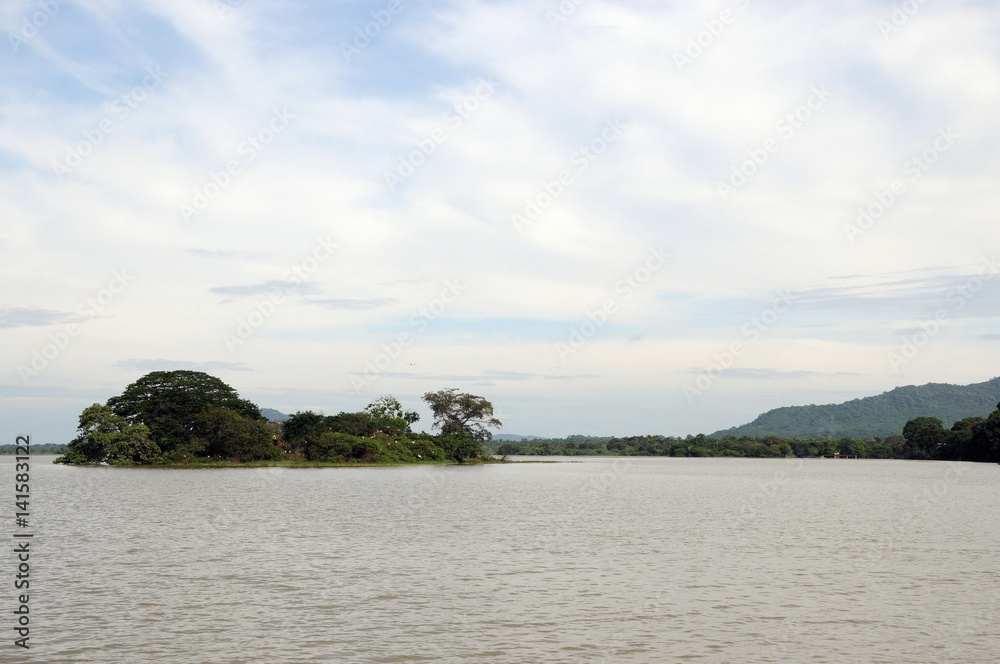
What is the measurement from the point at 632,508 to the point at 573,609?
74.9 ft

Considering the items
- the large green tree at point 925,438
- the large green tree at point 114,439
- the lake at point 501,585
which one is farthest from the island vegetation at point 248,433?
the lake at point 501,585

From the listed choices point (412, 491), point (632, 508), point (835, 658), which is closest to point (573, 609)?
point (835, 658)

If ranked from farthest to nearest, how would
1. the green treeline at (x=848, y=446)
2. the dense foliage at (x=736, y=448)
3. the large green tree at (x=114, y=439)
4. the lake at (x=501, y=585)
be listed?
the dense foliage at (x=736, y=448), the green treeline at (x=848, y=446), the large green tree at (x=114, y=439), the lake at (x=501, y=585)

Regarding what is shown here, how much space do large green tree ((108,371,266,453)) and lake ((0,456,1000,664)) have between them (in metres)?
39.4

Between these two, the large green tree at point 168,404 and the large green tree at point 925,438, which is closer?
the large green tree at point 168,404

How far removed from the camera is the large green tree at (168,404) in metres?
73.5

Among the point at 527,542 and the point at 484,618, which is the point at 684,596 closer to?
the point at 484,618

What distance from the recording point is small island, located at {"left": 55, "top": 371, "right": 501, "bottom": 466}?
71.6 m

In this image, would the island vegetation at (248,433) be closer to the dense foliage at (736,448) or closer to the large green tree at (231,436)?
the large green tree at (231,436)

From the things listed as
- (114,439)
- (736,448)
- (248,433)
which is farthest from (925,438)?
(114,439)

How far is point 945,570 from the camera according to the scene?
20.4m

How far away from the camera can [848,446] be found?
155 meters

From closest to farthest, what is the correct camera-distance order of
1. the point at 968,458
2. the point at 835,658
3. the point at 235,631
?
the point at 835,658 → the point at 235,631 → the point at 968,458

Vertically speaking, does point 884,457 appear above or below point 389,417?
below
